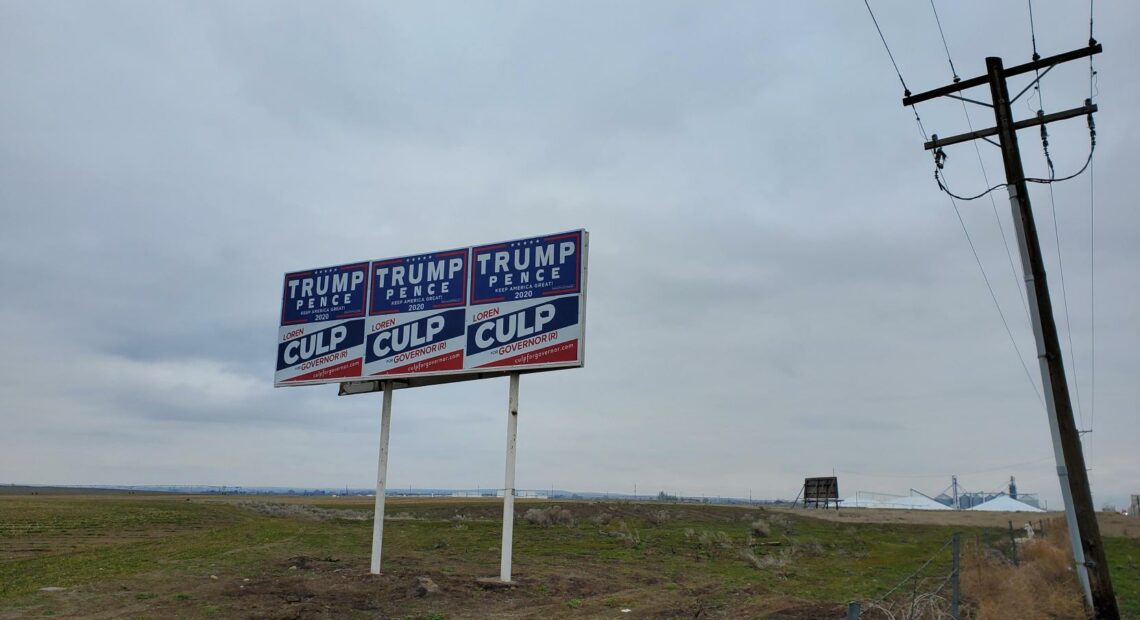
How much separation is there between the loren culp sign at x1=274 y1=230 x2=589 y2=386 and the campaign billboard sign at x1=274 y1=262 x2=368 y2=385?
0.09 feet

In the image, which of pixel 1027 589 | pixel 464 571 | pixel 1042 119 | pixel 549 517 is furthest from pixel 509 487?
pixel 549 517

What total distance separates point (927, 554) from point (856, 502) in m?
73.7

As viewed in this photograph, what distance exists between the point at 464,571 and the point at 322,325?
738 centimetres

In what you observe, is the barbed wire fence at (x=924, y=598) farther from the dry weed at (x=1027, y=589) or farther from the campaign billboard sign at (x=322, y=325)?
the campaign billboard sign at (x=322, y=325)

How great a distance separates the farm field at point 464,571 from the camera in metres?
13.9

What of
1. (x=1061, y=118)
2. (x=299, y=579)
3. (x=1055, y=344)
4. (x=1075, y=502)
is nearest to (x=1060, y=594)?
(x=1075, y=502)

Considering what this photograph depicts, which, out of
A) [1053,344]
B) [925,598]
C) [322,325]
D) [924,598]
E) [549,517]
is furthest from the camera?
[549,517]

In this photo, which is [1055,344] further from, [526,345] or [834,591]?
[526,345]

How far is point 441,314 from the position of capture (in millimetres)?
19000

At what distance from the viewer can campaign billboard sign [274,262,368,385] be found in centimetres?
1978

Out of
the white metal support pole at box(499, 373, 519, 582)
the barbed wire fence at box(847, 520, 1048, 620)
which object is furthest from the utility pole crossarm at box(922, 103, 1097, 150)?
the white metal support pole at box(499, 373, 519, 582)

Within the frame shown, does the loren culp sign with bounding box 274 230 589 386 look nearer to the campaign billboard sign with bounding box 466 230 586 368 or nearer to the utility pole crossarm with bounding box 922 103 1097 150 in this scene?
the campaign billboard sign with bounding box 466 230 586 368

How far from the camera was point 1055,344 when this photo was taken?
39.8 ft

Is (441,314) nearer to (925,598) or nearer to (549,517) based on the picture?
(925,598)
